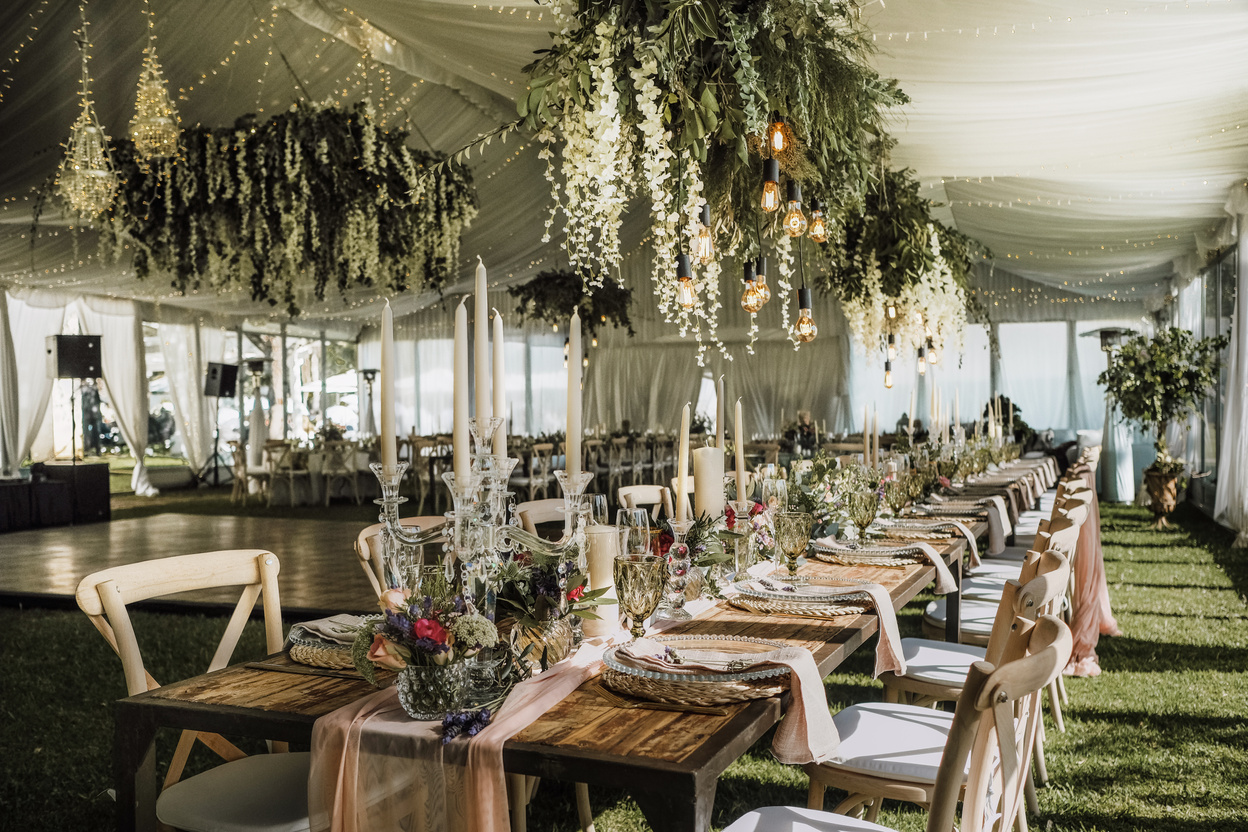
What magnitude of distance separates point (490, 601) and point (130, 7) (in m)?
5.51

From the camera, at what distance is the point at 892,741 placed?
84.2 inches

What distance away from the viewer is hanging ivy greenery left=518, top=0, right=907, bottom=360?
109 inches

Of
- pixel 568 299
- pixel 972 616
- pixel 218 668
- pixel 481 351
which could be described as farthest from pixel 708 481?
pixel 568 299

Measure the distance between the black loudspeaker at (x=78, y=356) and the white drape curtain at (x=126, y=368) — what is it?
3.38m

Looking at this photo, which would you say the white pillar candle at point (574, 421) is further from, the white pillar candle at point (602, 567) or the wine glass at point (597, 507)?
the white pillar candle at point (602, 567)

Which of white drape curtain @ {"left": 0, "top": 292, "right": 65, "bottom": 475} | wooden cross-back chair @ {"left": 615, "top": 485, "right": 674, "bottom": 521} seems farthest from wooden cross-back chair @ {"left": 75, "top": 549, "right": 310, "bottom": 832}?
white drape curtain @ {"left": 0, "top": 292, "right": 65, "bottom": 475}

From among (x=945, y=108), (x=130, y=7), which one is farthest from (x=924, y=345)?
(x=130, y=7)

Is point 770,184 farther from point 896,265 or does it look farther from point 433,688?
point 896,265

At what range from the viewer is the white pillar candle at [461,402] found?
57.6 inches

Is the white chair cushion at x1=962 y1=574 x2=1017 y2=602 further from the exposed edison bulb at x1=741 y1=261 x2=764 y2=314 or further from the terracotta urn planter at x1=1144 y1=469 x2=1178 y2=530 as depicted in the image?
the terracotta urn planter at x1=1144 y1=469 x2=1178 y2=530

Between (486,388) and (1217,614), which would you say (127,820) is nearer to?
(486,388)

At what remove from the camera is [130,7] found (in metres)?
5.49

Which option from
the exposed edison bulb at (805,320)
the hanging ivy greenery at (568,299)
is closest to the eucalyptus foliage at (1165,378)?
the hanging ivy greenery at (568,299)

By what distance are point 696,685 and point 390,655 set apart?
0.49 metres
